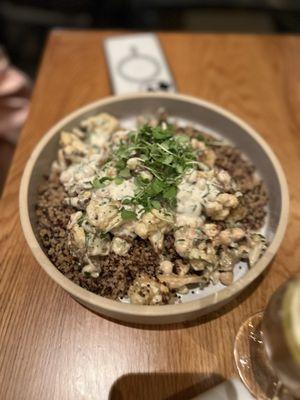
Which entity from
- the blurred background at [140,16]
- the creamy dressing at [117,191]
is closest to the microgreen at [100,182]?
the creamy dressing at [117,191]

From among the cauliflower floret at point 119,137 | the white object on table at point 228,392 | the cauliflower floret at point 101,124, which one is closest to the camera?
the white object on table at point 228,392

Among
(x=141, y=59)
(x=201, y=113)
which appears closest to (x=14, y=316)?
(x=201, y=113)

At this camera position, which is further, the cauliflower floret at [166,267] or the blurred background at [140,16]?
the blurred background at [140,16]

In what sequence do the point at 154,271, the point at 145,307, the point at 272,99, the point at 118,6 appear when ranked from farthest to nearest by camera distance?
the point at 118,6
the point at 272,99
the point at 154,271
the point at 145,307

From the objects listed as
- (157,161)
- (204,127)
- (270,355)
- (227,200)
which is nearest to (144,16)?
(204,127)

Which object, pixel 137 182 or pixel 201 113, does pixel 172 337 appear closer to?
pixel 137 182

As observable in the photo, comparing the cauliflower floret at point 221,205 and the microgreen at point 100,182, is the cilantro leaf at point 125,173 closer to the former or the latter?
the microgreen at point 100,182

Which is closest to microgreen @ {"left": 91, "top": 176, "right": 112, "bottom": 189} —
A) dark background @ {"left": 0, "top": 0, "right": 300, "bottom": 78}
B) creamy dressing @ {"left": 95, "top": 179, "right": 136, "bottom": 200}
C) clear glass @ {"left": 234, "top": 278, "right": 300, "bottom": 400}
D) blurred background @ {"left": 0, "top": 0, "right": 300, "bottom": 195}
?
creamy dressing @ {"left": 95, "top": 179, "right": 136, "bottom": 200}
